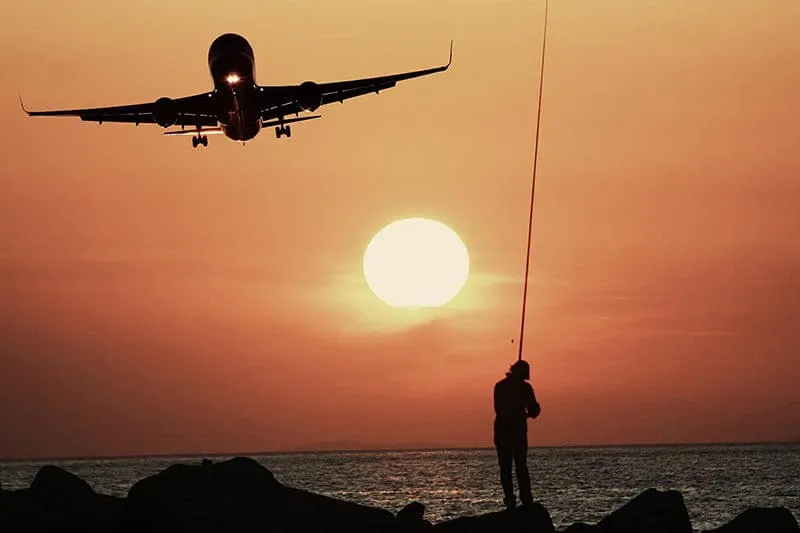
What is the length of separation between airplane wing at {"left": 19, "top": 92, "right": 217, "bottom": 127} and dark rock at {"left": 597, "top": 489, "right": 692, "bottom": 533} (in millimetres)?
32183

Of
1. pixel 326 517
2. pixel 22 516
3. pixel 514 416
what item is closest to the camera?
pixel 326 517

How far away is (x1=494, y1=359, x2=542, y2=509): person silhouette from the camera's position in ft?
72.8

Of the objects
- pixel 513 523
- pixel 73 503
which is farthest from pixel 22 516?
pixel 513 523

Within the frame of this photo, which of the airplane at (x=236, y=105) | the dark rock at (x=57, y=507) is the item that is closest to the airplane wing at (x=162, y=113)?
the airplane at (x=236, y=105)

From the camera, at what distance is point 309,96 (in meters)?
50.2

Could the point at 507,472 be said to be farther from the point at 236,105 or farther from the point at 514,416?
the point at 236,105

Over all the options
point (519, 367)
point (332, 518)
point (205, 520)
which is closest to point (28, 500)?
point (205, 520)

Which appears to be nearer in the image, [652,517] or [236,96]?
[652,517]

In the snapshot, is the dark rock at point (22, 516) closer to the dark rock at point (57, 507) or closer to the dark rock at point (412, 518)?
the dark rock at point (57, 507)

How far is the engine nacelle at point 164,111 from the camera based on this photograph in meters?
49.8

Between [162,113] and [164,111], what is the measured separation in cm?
10

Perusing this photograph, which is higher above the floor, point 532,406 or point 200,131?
point 200,131

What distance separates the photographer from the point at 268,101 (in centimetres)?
5059

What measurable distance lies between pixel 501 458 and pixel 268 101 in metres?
30.3
